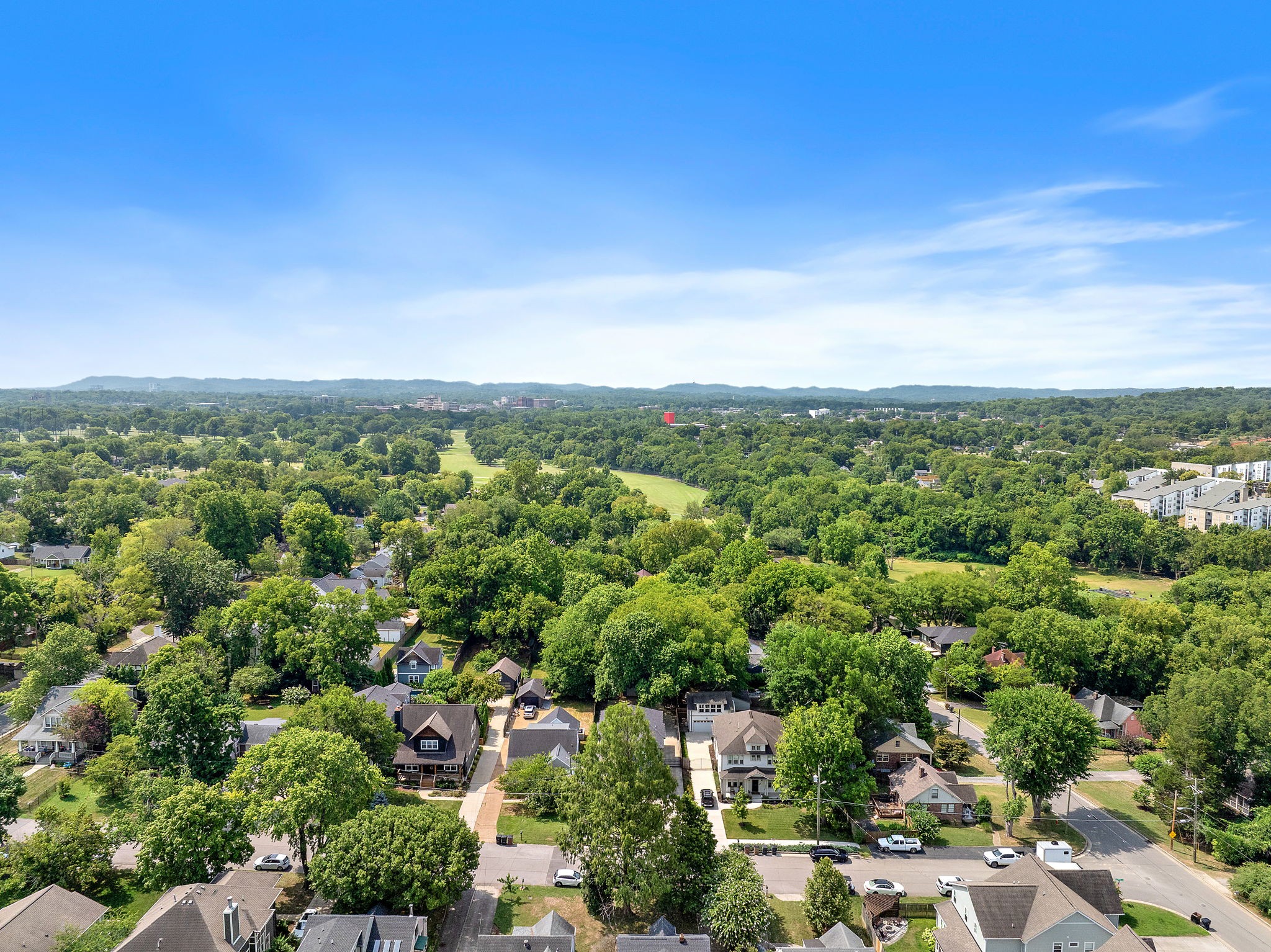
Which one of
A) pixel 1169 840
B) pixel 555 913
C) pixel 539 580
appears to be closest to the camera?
pixel 555 913

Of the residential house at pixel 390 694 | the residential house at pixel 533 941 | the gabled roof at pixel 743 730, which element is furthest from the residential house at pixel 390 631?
the residential house at pixel 533 941

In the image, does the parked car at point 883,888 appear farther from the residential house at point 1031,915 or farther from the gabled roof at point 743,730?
the gabled roof at point 743,730

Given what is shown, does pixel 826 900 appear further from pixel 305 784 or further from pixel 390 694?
pixel 390 694

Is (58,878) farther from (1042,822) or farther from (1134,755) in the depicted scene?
(1134,755)

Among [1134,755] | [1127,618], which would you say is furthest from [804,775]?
[1127,618]

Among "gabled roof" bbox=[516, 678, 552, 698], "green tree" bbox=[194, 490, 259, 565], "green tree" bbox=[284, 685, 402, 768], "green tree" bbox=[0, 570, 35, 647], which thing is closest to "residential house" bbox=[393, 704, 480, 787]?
"green tree" bbox=[284, 685, 402, 768]

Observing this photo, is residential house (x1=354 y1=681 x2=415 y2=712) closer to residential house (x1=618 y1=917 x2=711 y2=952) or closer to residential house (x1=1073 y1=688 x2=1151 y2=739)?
residential house (x1=618 y1=917 x2=711 y2=952)

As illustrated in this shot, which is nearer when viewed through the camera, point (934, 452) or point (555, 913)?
point (555, 913)
